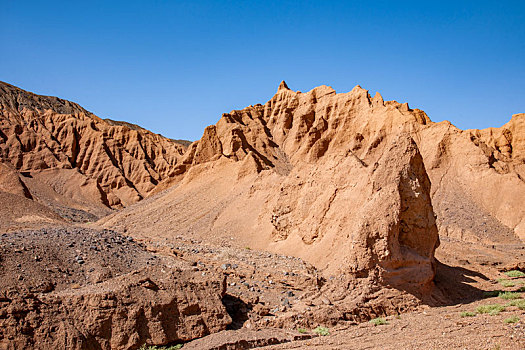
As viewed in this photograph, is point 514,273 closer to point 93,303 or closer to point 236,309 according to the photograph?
Answer: point 236,309

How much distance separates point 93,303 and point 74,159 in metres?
69.5

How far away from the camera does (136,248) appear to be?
666 inches

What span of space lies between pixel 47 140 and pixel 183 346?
70704 millimetres

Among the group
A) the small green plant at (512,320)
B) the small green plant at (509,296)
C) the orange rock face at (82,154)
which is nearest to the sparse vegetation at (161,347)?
the small green plant at (512,320)

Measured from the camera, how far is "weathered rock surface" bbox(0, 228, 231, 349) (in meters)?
8.75

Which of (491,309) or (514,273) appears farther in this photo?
(514,273)

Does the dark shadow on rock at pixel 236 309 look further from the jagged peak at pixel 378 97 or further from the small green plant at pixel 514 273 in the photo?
the jagged peak at pixel 378 97

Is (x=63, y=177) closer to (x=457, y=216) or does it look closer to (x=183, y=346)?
(x=457, y=216)

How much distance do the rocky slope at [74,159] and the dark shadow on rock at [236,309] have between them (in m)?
36.4

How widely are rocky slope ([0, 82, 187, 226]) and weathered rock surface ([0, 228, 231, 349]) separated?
3466cm

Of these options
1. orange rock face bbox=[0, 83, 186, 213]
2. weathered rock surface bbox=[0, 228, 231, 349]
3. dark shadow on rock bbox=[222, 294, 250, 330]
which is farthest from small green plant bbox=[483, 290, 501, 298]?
orange rock face bbox=[0, 83, 186, 213]

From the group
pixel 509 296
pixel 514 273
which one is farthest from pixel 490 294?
pixel 514 273

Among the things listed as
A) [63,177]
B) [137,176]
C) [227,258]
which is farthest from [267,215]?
[137,176]

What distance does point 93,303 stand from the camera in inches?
Answer: 371
